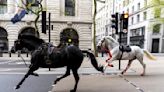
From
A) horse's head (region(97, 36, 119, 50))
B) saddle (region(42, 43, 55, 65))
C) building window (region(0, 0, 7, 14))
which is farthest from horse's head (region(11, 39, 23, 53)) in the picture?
building window (region(0, 0, 7, 14))

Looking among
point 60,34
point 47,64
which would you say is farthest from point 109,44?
point 60,34

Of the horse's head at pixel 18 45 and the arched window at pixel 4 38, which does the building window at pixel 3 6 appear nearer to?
the arched window at pixel 4 38

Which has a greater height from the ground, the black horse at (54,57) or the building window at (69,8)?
the building window at (69,8)

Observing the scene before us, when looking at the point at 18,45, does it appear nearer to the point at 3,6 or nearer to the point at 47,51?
the point at 47,51

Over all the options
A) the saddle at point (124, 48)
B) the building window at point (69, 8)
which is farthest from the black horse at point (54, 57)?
the building window at point (69, 8)

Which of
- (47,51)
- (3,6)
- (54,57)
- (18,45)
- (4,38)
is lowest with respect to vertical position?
(4,38)

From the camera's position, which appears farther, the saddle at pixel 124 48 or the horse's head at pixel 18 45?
the saddle at pixel 124 48

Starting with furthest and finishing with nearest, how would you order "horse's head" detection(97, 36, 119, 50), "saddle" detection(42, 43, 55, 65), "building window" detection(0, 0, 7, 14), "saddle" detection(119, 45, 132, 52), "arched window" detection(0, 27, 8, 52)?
"building window" detection(0, 0, 7, 14) < "arched window" detection(0, 27, 8, 52) < "saddle" detection(119, 45, 132, 52) < "horse's head" detection(97, 36, 119, 50) < "saddle" detection(42, 43, 55, 65)

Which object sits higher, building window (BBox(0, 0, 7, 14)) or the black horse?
building window (BBox(0, 0, 7, 14))

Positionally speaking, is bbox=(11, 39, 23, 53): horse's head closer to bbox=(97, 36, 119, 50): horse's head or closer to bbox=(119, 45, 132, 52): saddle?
bbox=(97, 36, 119, 50): horse's head

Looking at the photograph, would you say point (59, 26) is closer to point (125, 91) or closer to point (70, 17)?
point (70, 17)

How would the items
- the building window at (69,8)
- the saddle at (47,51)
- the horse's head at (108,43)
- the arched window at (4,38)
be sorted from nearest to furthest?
the saddle at (47,51) < the horse's head at (108,43) < the arched window at (4,38) < the building window at (69,8)

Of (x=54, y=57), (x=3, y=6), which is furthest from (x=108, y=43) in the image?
(x=3, y=6)

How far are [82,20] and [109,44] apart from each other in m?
36.6
